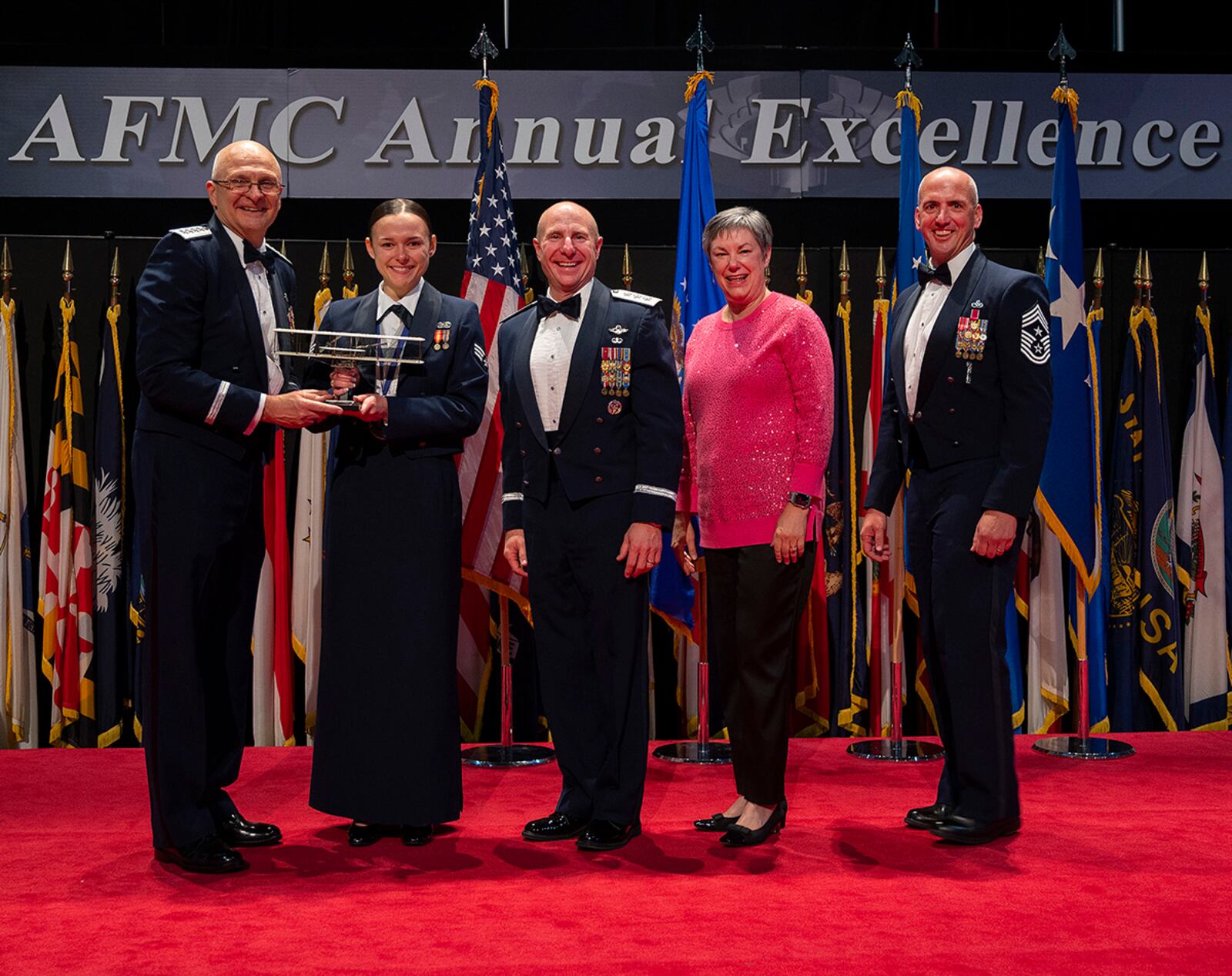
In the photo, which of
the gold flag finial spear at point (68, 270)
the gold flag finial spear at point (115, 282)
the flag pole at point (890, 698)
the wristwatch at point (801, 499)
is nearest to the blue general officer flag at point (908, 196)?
the flag pole at point (890, 698)

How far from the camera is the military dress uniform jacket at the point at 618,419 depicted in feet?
10.00

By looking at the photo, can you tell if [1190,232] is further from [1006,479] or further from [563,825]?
[563,825]

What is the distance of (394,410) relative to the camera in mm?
2955

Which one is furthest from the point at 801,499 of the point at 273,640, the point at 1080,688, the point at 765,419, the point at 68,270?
the point at 68,270

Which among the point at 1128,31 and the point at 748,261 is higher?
the point at 1128,31

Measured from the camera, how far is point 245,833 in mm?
3053

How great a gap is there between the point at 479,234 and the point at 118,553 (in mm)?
1835

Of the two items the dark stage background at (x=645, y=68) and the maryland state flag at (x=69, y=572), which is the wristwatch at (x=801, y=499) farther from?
the maryland state flag at (x=69, y=572)

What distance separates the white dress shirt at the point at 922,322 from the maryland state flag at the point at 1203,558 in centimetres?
207

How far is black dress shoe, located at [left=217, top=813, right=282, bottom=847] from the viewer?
304cm

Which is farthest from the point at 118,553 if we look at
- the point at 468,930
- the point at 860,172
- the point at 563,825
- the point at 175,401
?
the point at 860,172

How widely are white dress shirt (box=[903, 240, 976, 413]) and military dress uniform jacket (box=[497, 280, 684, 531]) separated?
637 millimetres

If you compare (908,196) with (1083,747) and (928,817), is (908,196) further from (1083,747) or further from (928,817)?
(928,817)

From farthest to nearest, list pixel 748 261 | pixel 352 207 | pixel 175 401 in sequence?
pixel 352 207
pixel 748 261
pixel 175 401
